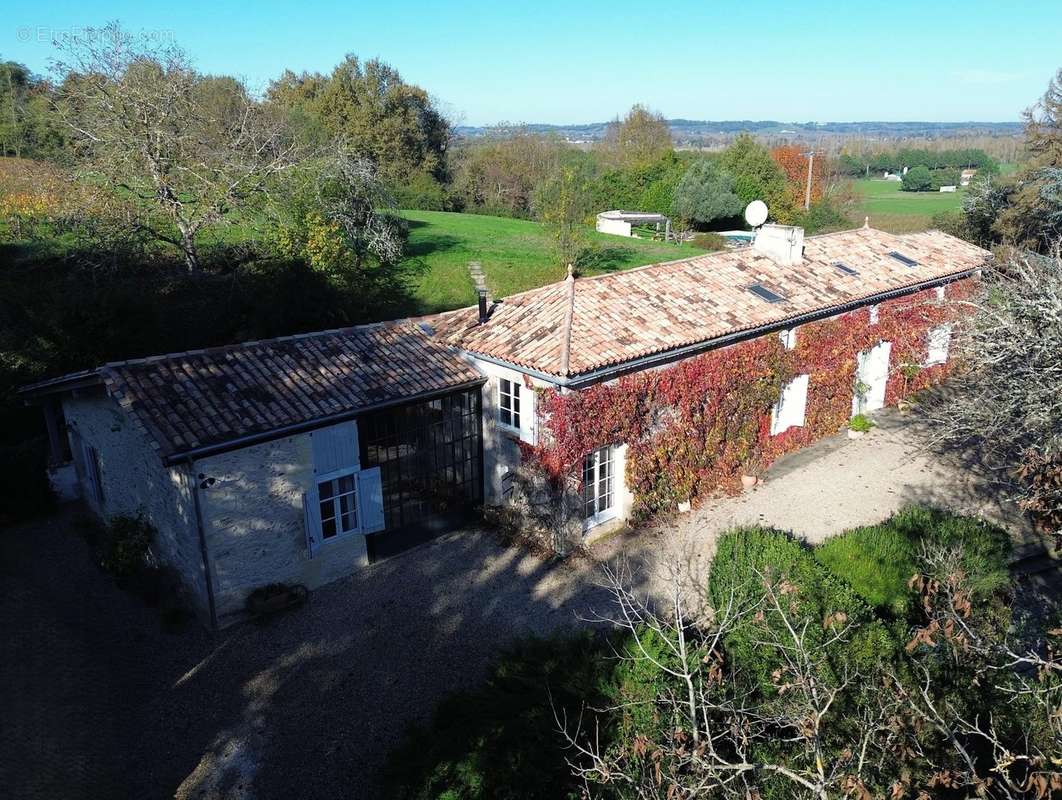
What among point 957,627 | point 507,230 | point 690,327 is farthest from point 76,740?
point 507,230

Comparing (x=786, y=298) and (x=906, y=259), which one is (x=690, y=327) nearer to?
(x=786, y=298)

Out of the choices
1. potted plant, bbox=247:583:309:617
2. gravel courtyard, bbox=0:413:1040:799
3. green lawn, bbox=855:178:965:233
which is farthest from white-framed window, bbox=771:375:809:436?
green lawn, bbox=855:178:965:233

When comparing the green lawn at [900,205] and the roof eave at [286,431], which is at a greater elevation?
the green lawn at [900,205]

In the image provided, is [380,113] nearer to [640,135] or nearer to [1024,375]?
[640,135]

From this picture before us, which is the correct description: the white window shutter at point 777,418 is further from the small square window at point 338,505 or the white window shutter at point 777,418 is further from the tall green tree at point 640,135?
the tall green tree at point 640,135

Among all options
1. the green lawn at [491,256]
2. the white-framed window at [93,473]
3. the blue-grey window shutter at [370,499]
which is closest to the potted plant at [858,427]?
the blue-grey window shutter at [370,499]

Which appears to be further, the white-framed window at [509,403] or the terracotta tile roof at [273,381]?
the white-framed window at [509,403]
